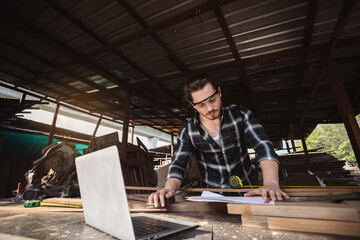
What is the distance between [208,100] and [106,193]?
1.50 meters

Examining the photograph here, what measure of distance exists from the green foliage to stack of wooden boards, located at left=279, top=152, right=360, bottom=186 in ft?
70.1

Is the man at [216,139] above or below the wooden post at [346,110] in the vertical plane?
below

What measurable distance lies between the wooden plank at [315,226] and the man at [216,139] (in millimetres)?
1023

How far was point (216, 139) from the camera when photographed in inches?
86.5

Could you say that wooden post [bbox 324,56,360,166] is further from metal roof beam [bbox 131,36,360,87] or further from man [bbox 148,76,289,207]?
man [bbox 148,76,289,207]

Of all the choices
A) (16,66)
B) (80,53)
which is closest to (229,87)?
(80,53)

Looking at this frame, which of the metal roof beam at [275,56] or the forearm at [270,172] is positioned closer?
the forearm at [270,172]

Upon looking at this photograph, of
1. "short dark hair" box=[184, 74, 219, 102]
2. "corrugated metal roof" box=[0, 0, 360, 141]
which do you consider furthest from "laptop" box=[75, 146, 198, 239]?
"corrugated metal roof" box=[0, 0, 360, 141]

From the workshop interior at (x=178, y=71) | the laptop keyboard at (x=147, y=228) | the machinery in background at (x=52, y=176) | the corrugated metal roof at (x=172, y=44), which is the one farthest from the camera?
the corrugated metal roof at (x=172, y=44)

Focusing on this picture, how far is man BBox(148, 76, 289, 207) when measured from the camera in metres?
2.02

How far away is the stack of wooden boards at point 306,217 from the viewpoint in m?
0.76

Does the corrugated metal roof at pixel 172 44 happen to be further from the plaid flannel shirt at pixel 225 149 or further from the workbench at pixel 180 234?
the workbench at pixel 180 234

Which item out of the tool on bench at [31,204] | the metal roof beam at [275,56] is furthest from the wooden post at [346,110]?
the tool on bench at [31,204]

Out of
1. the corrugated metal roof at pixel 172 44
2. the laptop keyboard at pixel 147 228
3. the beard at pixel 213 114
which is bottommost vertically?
the laptop keyboard at pixel 147 228
